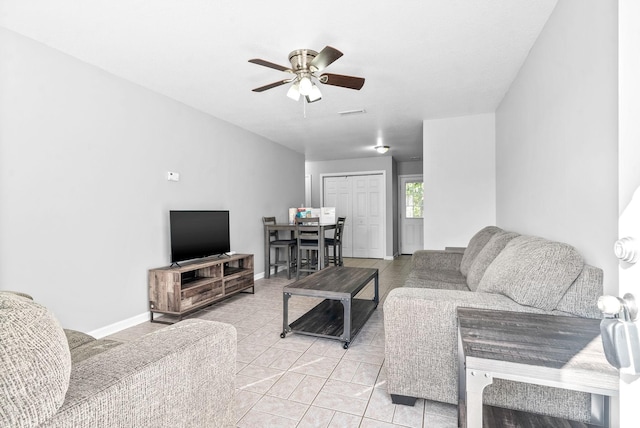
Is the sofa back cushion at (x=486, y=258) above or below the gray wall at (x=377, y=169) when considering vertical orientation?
below

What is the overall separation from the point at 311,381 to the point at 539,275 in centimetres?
147

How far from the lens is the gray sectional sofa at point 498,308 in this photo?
1.40 meters

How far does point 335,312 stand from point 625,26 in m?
2.86

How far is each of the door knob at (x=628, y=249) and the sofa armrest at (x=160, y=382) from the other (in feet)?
4.20

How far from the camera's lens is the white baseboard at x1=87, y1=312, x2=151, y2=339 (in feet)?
9.04

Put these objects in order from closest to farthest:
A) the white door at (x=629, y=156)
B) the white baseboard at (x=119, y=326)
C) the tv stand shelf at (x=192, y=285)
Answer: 1. the white door at (x=629, y=156)
2. the white baseboard at (x=119, y=326)
3. the tv stand shelf at (x=192, y=285)

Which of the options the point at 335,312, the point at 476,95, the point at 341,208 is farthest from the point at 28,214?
the point at 341,208

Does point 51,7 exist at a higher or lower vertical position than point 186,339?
higher

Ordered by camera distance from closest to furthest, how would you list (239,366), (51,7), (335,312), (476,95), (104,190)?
(51,7), (239,366), (104,190), (335,312), (476,95)

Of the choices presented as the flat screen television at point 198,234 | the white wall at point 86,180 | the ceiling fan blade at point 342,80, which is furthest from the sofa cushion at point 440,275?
the white wall at point 86,180

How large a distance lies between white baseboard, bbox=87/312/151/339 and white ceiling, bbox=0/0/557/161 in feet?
7.67

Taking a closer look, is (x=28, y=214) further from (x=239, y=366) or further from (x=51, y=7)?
(x=239, y=366)

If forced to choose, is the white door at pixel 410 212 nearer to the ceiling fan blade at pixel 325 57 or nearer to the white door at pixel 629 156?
the ceiling fan blade at pixel 325 57

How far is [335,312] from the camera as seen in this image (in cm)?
315
